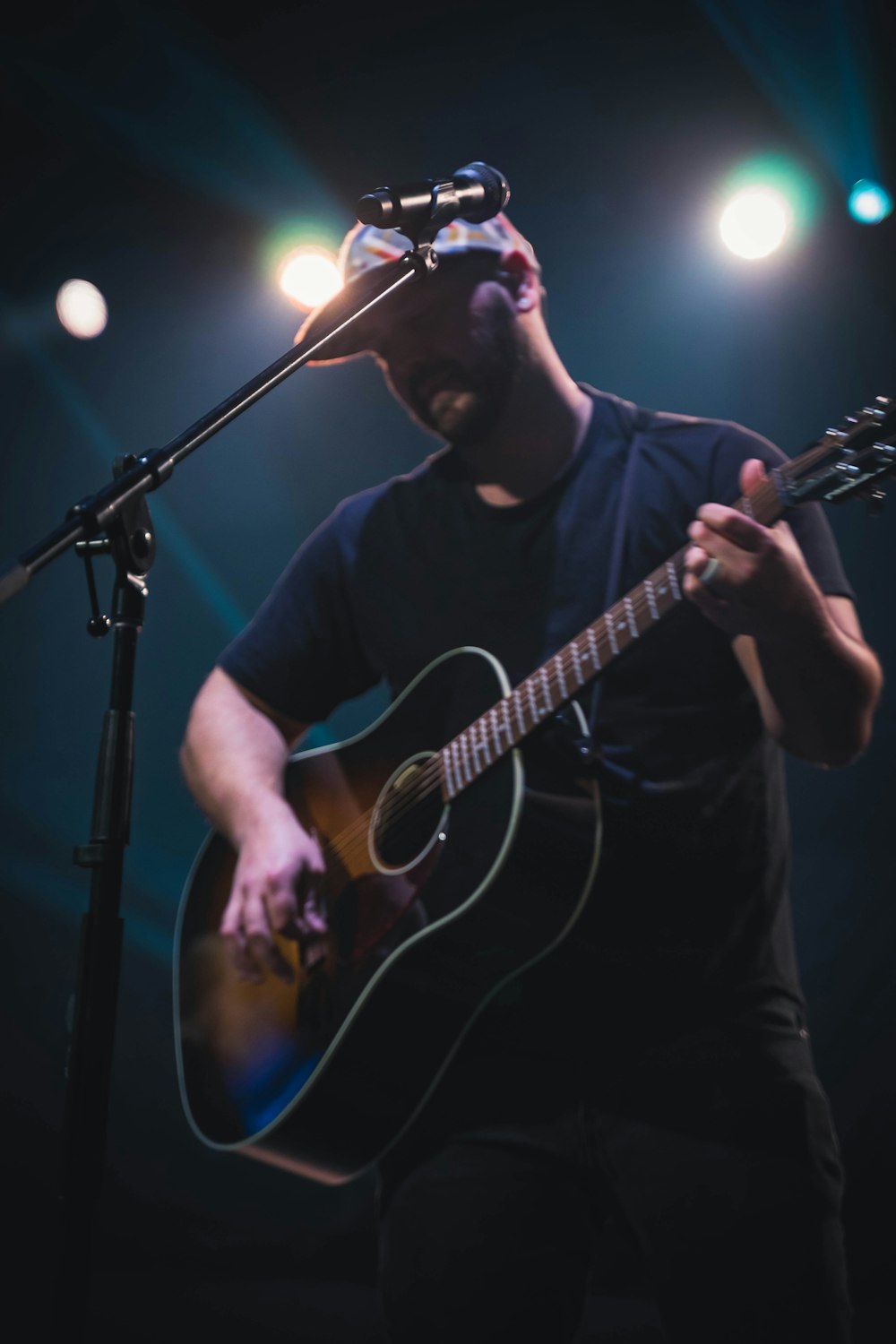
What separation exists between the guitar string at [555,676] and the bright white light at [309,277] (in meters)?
1.46

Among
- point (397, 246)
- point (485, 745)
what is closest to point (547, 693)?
point (485, 745)

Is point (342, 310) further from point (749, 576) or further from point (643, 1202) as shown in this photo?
point (643, 1202)

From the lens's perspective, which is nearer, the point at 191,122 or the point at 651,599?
the point at 651,599

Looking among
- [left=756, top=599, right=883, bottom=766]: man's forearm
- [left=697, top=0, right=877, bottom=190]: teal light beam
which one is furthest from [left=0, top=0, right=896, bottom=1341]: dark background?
[left=756, top=599, right=883, bottom=766]: man's forearm

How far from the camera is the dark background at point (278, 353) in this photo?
6.59 feet

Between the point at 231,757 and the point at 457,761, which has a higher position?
the point at 231,757

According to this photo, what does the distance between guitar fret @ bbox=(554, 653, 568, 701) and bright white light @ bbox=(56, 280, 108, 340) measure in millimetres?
1867

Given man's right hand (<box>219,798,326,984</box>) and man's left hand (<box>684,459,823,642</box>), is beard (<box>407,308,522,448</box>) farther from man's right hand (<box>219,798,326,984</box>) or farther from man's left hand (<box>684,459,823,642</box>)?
man's right hand (<box>219,798,326,984</box>)

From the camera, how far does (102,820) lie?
1.09 metres

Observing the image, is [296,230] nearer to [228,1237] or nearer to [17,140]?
[17,140]

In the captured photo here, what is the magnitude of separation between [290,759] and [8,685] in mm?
1036

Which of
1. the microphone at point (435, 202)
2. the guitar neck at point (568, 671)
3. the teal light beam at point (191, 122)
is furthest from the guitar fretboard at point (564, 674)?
the teal light beam at point (191, 122)

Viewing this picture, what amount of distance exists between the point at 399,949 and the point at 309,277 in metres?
1.90

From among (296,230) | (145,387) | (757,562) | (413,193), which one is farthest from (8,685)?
(757,562)
